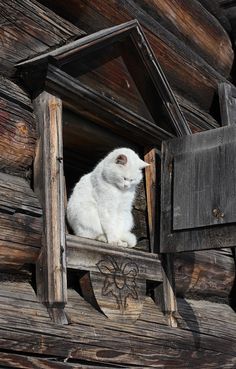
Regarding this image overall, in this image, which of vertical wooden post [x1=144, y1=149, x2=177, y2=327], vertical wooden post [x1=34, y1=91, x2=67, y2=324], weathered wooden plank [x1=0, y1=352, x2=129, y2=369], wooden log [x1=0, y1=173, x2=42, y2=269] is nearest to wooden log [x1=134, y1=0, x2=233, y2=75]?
vertical wooden post [x1=144, y1=149, x2=177, y2=327]

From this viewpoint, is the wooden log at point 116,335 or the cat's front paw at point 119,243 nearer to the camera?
the wooden log at point 116,335

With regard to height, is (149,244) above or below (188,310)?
above

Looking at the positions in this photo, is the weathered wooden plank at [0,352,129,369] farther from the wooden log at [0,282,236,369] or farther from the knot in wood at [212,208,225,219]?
the knot in wood at [212,208,225,219]

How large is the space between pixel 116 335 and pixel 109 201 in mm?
702

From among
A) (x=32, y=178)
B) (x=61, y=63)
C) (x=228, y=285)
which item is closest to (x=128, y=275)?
(x=32, y=178)

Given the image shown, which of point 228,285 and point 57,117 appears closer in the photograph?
point 57,117

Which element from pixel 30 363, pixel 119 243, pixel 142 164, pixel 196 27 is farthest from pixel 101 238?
pixel 196 27

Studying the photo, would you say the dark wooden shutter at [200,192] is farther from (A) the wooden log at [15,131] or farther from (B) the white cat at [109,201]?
(A) the wooden log at [15,131]

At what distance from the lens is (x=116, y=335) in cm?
298

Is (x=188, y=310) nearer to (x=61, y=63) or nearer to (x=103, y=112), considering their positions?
(x=103, y=112)

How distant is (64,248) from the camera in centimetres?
274

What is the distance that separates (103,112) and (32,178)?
608 millimetres

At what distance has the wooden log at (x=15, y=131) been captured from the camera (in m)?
2.75

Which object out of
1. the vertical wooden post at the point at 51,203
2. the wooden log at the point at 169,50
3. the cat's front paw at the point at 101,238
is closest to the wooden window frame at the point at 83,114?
the vertical wooden post at the point at 51,203
